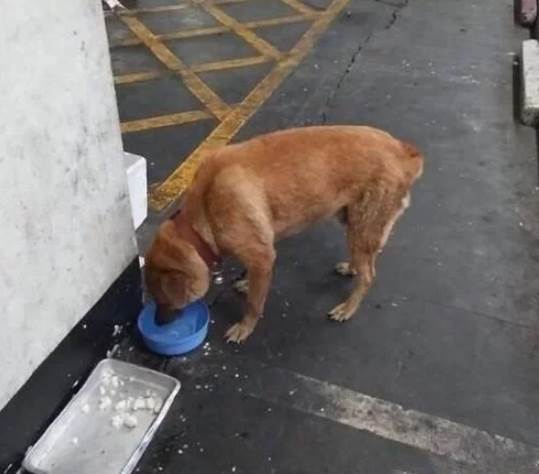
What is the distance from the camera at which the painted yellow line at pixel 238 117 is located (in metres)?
4.87

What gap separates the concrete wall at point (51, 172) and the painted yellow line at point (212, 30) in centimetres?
440

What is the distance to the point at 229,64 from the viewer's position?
6832 mm

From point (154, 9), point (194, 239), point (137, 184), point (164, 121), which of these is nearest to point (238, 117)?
point (164, 121)

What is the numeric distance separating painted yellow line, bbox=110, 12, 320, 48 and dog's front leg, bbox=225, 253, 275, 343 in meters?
4.34

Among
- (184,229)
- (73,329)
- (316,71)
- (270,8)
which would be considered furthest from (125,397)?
(270,8)

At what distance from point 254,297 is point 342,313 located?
579mm

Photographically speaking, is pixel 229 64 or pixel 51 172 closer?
pixel 51 172

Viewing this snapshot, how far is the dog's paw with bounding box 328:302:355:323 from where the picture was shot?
3.93 m

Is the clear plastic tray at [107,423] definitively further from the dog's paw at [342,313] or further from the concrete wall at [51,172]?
the dog's paw at [342,313]

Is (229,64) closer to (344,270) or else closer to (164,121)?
(164,121)

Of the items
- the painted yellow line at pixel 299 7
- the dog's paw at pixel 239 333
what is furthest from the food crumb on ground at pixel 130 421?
the painted yellow line at pixel 299 7

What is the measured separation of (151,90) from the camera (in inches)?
247

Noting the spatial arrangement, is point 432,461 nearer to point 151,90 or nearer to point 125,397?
point 125,397

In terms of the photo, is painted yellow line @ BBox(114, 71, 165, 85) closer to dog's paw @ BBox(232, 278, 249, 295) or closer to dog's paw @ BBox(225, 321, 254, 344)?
dog's paw @ BBox(232, 278, 249, 295)
